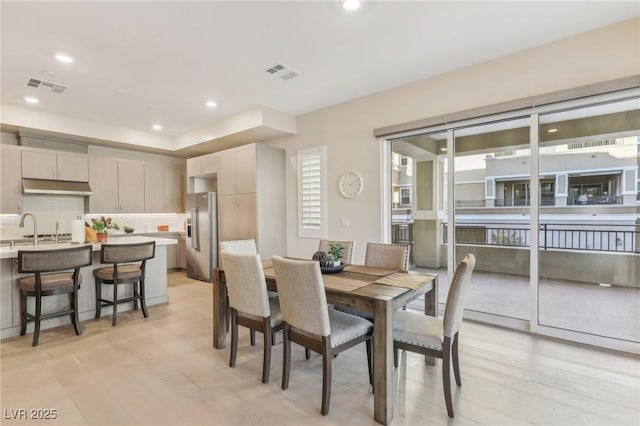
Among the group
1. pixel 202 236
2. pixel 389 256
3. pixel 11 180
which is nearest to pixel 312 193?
pixel 389 256

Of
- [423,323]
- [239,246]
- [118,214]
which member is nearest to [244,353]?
[239,246]

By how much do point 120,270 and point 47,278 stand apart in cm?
66

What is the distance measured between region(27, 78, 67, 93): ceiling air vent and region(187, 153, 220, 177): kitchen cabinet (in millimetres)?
2315

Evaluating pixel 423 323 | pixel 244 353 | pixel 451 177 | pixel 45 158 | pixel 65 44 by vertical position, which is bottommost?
pixel 244 353

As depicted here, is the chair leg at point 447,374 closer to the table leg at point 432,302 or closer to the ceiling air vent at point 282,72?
the table leg at point 432,302

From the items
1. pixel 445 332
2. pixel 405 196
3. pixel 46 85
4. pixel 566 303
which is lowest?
pixel 566 303

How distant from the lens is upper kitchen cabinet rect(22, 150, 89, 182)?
4945 millimetres

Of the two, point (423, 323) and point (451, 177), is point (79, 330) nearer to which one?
point (423, 323)

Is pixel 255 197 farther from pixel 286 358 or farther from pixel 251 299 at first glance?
pixel 286 358

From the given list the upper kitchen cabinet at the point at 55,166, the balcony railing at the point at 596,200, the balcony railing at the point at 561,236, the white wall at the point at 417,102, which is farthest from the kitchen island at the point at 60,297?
the balcony railing at the point at 596,200

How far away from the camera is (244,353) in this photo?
281 centimetres

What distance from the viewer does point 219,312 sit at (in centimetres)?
291

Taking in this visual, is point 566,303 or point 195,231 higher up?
point 195,231

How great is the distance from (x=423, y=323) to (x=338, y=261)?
960mm
